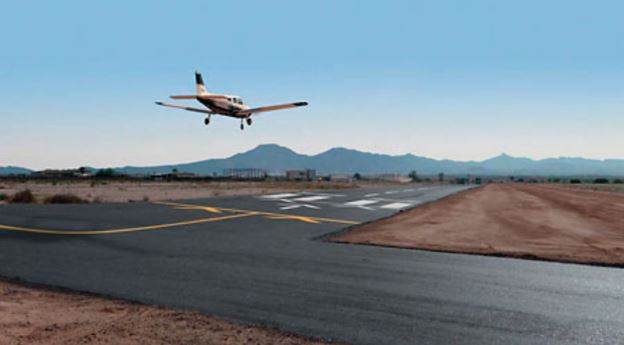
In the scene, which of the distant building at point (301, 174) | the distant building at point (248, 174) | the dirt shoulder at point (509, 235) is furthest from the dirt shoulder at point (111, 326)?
the distant building at point (301, 174)

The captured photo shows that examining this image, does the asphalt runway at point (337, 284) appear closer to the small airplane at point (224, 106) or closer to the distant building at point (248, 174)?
the small airplane at point (224, 106)

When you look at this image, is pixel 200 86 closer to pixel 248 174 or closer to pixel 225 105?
pixel 225 105

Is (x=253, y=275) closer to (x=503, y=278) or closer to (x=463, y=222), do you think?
(x=503, y=278)

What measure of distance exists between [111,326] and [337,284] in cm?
371

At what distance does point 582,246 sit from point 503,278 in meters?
5.12

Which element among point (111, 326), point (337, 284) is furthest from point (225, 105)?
point (111, 326)

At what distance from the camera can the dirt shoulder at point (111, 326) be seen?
525cm

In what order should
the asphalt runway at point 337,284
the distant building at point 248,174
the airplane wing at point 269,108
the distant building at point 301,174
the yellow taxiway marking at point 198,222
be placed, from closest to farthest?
the asphalt runway at point 337,284, the yellow taxiway marking at point 198,222, the airplane wing at point 269,108, the distant building at point 248,174, the distant building at point 301,174

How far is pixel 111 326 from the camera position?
18.7ft

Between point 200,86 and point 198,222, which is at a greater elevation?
point 200,86

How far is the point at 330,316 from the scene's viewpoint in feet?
19.4

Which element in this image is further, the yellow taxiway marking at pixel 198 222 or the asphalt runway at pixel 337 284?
the yellow taxiway marking at pixel 198 222

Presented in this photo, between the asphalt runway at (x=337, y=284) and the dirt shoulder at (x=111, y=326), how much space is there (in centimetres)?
34

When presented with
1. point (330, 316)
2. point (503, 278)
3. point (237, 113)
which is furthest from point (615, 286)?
point (237, 113)
